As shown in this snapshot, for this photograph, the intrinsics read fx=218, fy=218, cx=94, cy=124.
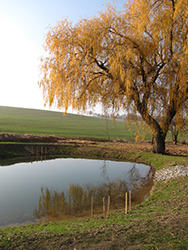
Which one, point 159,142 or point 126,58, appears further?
point 159,142

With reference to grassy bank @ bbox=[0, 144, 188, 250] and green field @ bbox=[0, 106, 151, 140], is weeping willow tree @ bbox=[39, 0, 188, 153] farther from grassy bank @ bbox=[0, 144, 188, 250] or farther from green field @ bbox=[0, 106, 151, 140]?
grassy bank @ bbox=[0, 144, 188, 250]

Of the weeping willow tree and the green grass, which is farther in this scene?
the green grass

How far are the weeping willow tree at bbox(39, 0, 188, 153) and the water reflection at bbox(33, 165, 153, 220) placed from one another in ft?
16.4

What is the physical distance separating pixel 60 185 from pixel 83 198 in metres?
2.02

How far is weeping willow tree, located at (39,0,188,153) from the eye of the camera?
12695mm

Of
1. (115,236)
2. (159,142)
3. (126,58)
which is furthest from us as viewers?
(159,142)

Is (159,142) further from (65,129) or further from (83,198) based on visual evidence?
(65,129)

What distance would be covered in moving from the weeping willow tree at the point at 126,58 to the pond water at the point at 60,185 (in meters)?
4.06

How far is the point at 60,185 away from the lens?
34.2 feet

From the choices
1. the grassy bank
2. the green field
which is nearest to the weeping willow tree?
the green field

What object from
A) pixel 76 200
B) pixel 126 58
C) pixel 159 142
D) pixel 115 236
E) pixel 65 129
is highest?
pixel 126 58

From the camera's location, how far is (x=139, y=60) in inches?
546

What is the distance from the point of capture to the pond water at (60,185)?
759cm

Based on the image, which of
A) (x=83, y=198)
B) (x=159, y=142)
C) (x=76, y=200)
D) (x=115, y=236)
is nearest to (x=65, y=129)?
(x=159, y=142)
